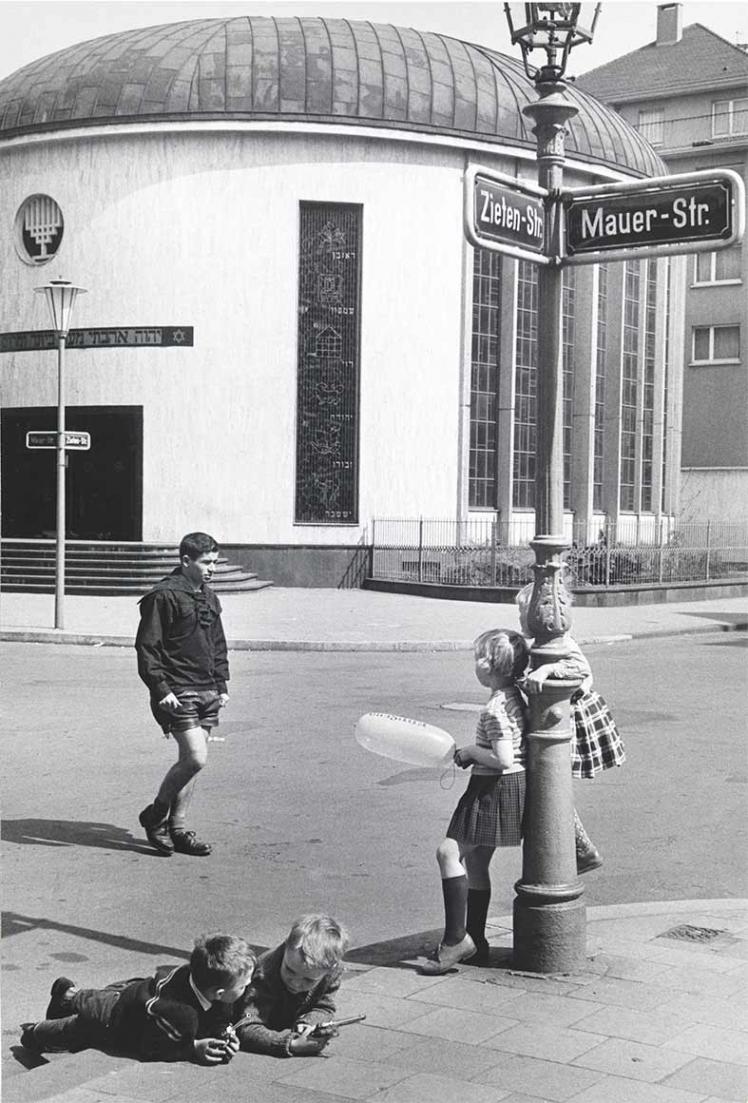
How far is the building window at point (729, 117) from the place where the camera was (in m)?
48.7

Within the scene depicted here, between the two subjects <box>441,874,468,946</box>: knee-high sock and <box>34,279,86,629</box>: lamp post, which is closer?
<box>441,874,468,946</box>: knee-high sock

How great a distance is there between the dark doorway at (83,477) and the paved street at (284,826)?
17.5 metres

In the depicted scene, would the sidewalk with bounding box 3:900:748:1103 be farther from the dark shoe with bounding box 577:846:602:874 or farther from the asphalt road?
the asphalt road

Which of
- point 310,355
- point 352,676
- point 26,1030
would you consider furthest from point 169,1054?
point 310,355

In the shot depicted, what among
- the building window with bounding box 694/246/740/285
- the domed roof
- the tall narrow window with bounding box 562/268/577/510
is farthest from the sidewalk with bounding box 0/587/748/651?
the building window with bounding box 694/246/740/285

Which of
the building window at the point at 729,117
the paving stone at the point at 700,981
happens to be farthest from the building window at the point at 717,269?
the paving stone at the point at 700,981

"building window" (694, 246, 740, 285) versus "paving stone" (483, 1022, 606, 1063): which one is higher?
"building window" (694, 246, 740, 285)

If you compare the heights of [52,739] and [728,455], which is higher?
[728,455]

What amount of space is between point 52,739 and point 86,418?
21744 mm

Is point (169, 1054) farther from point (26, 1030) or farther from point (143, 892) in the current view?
point (143, 892)

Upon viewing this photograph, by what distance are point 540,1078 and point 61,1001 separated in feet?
5.26

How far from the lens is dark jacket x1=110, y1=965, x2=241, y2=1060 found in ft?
14.5

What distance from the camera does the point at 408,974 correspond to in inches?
205

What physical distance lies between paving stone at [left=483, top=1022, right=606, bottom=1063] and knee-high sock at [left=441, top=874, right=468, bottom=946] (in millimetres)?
730
